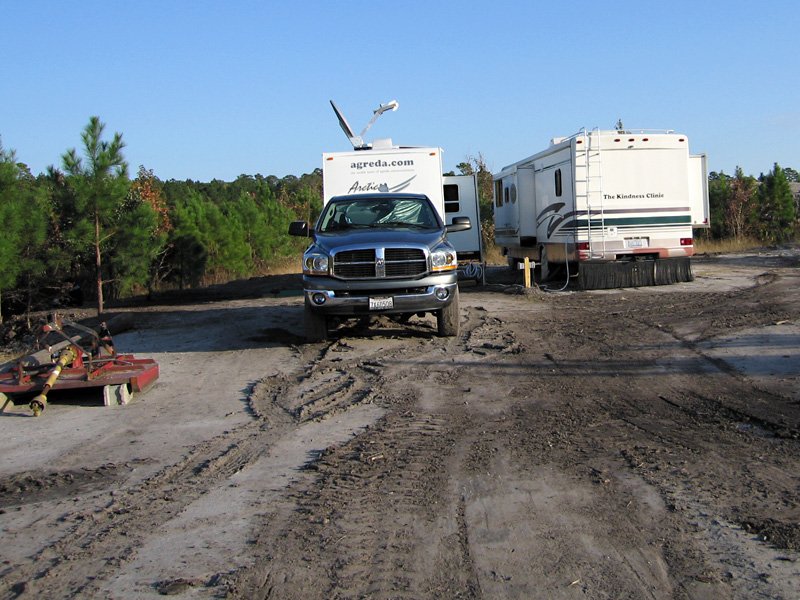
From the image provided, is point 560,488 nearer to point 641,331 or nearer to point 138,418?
point 138,418

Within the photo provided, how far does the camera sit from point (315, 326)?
11078mm

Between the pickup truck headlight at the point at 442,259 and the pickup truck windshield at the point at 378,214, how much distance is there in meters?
0.96

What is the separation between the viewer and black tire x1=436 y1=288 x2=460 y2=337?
11016 millimetres

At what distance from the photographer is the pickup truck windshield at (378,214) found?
1182cm

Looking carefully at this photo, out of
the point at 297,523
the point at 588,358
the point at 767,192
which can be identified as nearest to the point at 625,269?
the point at 588,358

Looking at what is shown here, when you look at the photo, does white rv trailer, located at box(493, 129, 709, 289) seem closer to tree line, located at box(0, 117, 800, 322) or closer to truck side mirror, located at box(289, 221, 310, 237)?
truck side mirror, located at box(289, 221, 310, 237)

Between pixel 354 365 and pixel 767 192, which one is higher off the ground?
pixel 767 192

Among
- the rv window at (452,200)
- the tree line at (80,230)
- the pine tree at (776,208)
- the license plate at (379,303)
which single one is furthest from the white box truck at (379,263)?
the pine tree at (776,208)

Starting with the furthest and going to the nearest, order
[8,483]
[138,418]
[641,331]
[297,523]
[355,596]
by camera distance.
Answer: [641,331]
[138,418]
[8,483]
[297,523]
[355,596]

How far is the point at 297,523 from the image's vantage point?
15.3 feet

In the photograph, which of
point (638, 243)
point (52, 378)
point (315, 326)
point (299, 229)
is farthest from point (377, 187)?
point (52, 378)

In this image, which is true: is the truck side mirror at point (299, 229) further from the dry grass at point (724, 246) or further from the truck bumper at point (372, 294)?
the dry grass at point (724, 246)

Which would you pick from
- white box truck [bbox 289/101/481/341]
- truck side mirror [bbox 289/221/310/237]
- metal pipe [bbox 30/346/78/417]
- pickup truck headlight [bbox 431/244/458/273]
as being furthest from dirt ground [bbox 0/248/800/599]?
truck side mirror [bbox 289/221/310/237]

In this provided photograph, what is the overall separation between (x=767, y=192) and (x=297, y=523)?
140 feet
